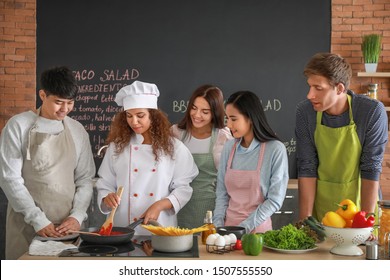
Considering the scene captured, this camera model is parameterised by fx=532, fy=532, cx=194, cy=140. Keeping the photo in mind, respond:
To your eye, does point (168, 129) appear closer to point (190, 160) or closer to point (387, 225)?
point (190, 160)

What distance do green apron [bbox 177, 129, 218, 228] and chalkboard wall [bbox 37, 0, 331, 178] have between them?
1.96 meters

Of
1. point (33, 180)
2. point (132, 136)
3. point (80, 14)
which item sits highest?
point (80, 14)

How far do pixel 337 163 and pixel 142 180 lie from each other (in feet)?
3.46

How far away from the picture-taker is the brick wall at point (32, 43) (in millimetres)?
5254

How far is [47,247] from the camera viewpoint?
2.28m

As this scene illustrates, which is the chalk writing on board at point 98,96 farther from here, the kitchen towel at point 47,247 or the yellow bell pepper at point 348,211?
the yellow bell pepper at point 348,211

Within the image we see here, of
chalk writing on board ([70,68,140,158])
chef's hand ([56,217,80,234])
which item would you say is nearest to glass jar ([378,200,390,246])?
chef's hand ([56,217,80,234])

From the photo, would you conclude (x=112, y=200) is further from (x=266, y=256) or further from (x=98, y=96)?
(x=98, y=96)

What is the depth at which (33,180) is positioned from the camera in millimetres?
2854

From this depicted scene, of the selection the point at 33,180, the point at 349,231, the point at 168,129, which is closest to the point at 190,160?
the point at 168,129

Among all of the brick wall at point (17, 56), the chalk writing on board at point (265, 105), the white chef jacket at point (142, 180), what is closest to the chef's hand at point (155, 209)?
the white chef jacket at point (142, 180)

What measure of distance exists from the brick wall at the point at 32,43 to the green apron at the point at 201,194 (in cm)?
260

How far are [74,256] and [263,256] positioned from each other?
78 centimetres

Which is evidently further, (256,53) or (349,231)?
(256,53)
